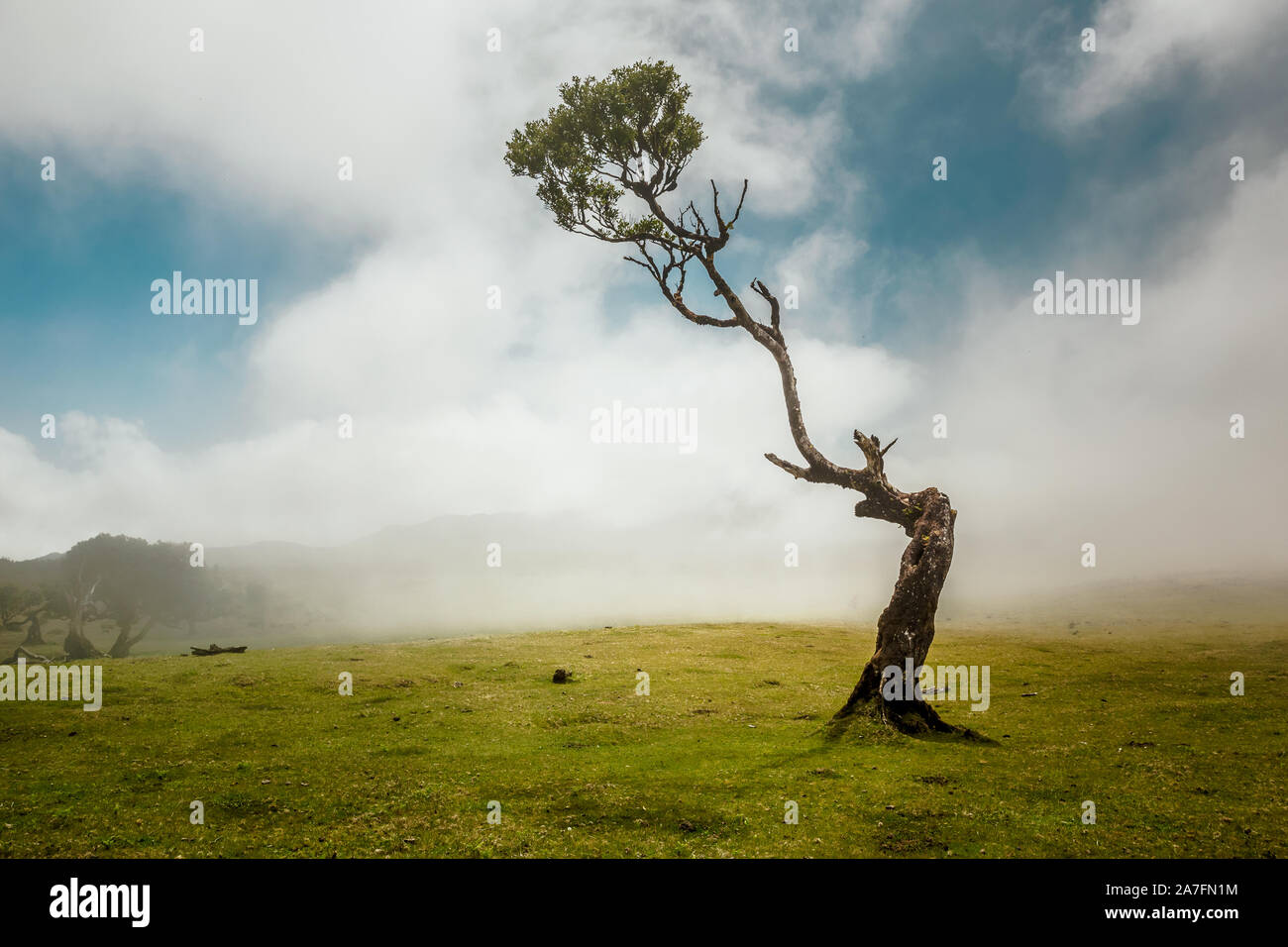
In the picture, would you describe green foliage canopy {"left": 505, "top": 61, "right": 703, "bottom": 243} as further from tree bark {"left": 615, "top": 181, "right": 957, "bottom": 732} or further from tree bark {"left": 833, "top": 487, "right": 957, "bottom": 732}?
tree bark {"left": 833, "top": 487, "right": 957, "bottom": 732}

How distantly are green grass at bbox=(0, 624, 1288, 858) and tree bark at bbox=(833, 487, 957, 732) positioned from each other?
1.19 metres

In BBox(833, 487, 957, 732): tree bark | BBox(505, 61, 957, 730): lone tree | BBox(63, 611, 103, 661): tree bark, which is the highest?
BBox(505, 61, 957, 730): lone tree

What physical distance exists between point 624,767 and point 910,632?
1084 cm

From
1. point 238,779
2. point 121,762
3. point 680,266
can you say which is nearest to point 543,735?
point 238,779

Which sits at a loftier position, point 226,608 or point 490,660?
point 490,660

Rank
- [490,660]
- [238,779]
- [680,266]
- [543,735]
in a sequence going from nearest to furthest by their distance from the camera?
[238,779], [543,735], [680,266], [490,660]

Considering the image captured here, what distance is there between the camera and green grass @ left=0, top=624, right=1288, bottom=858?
41.4ft

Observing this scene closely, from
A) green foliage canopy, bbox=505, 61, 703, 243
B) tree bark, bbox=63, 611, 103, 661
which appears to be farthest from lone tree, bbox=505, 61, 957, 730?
tree bark, bbox=63, 611, 103, 661

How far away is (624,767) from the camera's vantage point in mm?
17672

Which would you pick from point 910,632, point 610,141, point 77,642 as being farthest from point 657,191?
point 77,642

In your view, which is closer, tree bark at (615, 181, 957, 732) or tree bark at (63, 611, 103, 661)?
tree bark at (615, 181, 957, 732)
